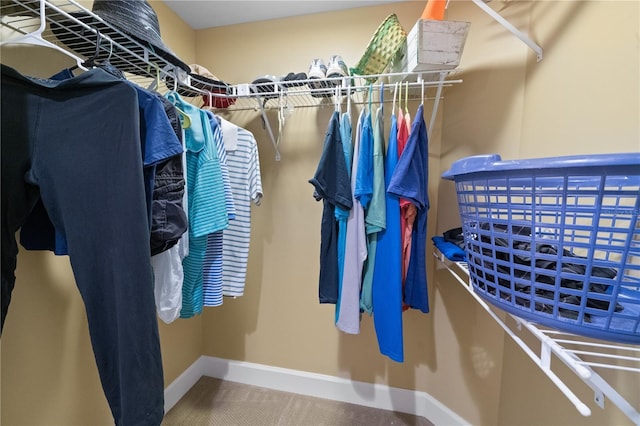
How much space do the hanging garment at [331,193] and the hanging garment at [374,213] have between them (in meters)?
0.09

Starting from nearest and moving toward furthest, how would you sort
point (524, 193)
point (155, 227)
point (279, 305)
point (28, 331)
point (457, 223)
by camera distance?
point (524, 193) → point (155, 227) → point (28, 331) → point (457, 223) → point (279, 305)

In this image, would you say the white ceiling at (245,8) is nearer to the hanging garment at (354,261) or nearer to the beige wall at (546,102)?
the beige wall at (546,102)

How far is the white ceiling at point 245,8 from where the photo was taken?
1.33 m

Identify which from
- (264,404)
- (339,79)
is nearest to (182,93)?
(339,79)

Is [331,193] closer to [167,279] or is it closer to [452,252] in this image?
[452,252]

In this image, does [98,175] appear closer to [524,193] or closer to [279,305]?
[524,193]

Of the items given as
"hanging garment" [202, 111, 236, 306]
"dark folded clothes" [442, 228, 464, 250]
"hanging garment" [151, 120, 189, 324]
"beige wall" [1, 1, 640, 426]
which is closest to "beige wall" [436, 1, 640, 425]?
"beige wall" [1, 1, 640, 426]

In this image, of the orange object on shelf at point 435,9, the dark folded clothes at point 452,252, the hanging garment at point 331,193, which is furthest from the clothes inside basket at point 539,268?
the orange object on shelf at point 435,9

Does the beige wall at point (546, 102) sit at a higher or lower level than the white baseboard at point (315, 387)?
higher

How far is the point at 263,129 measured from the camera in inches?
58.6

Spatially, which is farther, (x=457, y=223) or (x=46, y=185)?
(x=457, y=223)

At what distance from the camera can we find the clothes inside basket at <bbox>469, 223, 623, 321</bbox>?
41 centimetres

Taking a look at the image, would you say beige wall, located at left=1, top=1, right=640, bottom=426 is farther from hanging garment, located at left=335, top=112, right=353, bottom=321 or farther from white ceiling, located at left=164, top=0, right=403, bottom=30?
hanging garment, located at left=335, top=112, right=353, bottom=321

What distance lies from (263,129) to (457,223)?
112 centimetres
